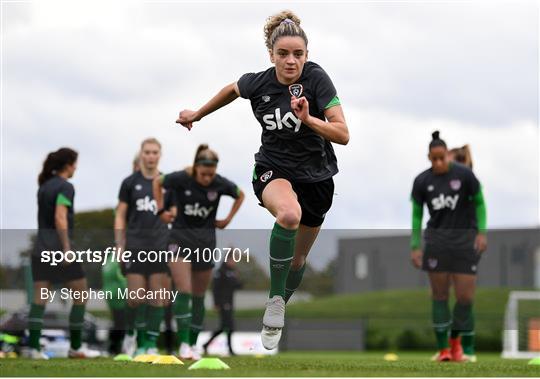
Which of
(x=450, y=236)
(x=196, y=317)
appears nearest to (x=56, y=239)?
(x=196, y=317)

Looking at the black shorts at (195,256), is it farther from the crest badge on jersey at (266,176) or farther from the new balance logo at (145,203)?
the crest badge on jersey at (266,176)

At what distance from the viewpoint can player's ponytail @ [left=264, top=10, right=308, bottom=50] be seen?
8172 millimetres

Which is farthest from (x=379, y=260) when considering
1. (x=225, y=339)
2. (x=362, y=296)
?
(x=225, y=339)

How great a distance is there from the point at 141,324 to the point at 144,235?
1.17 metres

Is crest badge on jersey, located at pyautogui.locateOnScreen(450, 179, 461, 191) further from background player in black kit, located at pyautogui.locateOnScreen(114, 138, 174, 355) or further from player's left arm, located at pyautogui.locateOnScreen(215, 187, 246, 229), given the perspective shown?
background player in black kit, located at pyautogui.locateOnScreen(114, 138, 174, 355)

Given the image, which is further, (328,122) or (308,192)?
(308,192)

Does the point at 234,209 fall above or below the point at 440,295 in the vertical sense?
above

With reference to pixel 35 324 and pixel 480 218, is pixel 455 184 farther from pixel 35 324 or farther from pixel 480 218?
pixel 35 324

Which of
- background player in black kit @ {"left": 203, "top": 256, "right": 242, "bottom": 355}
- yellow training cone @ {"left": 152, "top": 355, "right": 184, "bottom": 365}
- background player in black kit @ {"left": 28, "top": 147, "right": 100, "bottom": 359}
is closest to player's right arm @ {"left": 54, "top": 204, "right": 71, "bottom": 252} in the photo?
background player in black kit @ {"left": 28, "top": 147, "right": 100, "bottom": 359}

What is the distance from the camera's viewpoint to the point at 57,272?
12719mm

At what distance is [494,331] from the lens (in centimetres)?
2791

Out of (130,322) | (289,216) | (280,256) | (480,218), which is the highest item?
(480,218)

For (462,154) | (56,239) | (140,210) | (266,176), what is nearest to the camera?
(266,176)

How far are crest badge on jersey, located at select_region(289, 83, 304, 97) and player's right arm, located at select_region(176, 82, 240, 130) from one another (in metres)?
0.55
